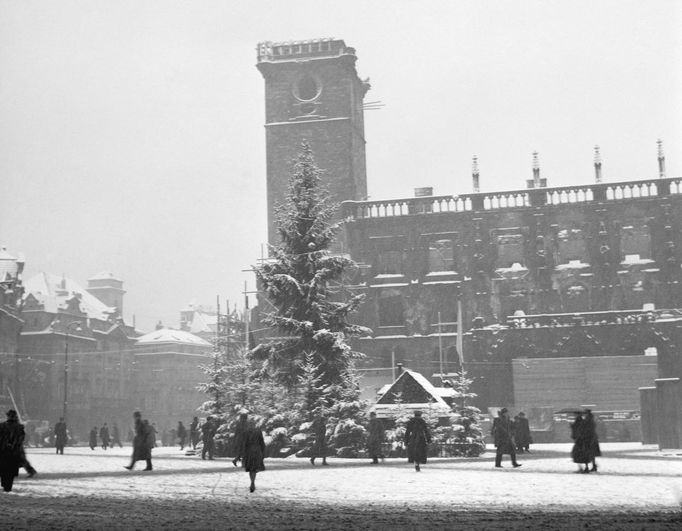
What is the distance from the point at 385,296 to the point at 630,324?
14.6m

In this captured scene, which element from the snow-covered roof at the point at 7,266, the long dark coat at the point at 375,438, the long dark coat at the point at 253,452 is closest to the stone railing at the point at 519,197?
the snow-covered roof at the point at 7,266

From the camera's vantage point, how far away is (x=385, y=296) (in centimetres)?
5775

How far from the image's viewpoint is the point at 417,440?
21.9 meters

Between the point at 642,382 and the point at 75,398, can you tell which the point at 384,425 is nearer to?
the point at 642,382

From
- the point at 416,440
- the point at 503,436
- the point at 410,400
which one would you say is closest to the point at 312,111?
the point at 410,400

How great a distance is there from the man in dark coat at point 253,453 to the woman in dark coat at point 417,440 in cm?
564

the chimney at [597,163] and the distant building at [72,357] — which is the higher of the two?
the chimney at [597,163]

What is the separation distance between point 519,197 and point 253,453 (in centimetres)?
4271

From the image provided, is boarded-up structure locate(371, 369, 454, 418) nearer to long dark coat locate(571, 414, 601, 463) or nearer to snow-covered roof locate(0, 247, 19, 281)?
long dark coat locate(571, 414, 601, 463)

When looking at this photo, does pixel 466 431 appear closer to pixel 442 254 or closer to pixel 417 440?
pixel 417 440

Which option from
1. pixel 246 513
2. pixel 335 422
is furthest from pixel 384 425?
pixel 246 513

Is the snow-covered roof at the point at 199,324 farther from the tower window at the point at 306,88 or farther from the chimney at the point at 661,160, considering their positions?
the chimney at the point at 661,160

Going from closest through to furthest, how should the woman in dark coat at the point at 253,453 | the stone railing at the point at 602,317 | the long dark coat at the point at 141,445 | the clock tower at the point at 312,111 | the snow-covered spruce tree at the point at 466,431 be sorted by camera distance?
the woman in dark coat at the point at 253,453
the long dark coat at the point at 141,445
the snow-covered spruce tree at the point at 466,431
the stone railing at the point at 602,317
the clock tower at the point at 312,111

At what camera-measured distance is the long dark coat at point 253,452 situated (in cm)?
1641
